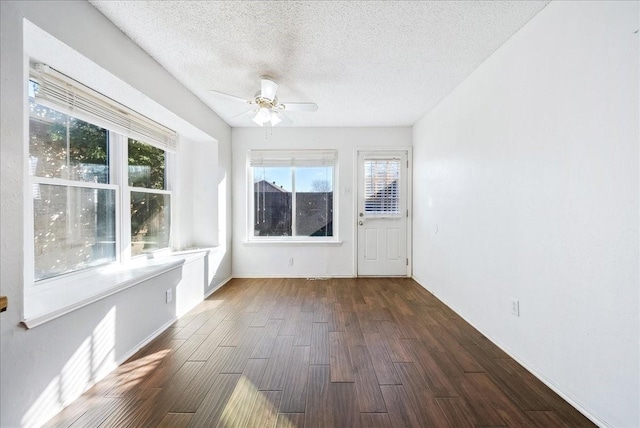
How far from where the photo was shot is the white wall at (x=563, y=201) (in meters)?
1.30

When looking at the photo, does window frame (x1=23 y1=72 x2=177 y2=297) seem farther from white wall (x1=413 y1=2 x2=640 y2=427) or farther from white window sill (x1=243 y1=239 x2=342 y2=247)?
white wall (x1=413 y1=2 x2=640 y2=427)

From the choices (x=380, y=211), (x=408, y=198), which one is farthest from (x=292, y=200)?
(x=408, y=198)

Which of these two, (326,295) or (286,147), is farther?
(286,147)

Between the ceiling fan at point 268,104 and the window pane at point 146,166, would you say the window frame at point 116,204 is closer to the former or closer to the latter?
the window pane at point 146,166

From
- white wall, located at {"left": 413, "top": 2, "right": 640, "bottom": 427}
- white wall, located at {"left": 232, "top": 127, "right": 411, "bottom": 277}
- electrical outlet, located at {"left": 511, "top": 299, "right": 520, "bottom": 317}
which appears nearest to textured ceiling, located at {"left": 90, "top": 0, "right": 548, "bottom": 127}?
white wall, located at {"left": 413, "top": 2, "right": 640, "bottom": 427}

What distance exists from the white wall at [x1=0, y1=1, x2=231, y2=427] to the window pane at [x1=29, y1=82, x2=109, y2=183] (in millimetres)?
255

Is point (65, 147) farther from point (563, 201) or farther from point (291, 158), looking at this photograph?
point (563, 201)

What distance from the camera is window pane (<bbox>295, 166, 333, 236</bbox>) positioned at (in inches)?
174

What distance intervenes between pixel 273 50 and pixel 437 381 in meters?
2.73

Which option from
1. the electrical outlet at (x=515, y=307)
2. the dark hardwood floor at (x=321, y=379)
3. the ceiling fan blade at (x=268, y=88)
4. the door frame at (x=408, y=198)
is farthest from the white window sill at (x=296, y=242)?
the electrical outlet at (x=515, y=307)

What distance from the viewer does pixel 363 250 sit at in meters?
4.36

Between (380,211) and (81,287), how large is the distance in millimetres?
3665

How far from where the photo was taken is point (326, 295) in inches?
138

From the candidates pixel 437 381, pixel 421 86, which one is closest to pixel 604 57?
pixel 421 86
